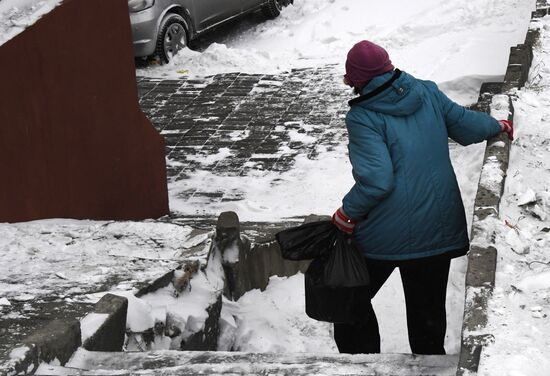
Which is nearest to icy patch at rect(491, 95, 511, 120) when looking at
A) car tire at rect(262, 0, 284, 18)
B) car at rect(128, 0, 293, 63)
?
car at rect(128, 0, 293, 63)

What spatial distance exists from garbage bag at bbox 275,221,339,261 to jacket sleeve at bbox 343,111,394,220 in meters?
0.27

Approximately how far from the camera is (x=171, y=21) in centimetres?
1223

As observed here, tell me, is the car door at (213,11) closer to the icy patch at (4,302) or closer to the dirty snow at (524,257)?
the dirty snow at (524,257)

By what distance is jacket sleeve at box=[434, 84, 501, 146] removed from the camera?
468 cm

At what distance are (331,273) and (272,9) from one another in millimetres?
9845

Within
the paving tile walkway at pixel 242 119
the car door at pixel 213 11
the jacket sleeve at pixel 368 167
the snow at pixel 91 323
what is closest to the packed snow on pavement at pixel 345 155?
the paving tile walkway at pixel 242 119

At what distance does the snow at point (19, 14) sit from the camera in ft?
20.3

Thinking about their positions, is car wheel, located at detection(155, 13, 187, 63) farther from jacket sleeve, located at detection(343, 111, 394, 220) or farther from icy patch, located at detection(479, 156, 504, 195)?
jacket sleeve, located at detection(343, 111, 394, 220)

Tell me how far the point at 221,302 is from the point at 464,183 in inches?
103

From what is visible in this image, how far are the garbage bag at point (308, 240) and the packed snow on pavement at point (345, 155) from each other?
82 centimetres

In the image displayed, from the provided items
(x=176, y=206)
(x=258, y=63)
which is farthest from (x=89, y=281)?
(x=258, y=63)

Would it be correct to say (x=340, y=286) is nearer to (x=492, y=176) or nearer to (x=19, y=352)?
(x=492, y=176)

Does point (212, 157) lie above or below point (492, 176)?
below

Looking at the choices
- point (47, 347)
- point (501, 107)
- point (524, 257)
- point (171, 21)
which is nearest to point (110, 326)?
point (47, 347)
